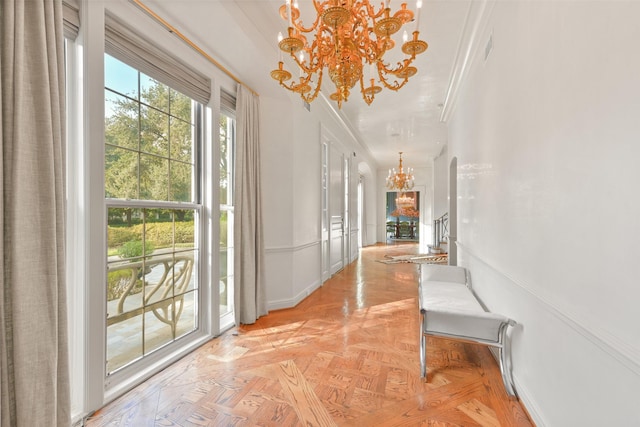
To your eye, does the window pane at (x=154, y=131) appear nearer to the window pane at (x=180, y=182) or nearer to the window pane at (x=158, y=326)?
the window pane at (x=180, y=182)

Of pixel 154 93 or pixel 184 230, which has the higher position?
pixel 154 93

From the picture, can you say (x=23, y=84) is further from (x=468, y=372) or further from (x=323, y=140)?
(x=323, y=140)

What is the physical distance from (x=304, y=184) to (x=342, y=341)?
2239 millimetres

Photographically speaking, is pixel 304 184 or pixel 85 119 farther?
pixel 304 184

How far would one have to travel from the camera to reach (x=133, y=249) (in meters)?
2.20

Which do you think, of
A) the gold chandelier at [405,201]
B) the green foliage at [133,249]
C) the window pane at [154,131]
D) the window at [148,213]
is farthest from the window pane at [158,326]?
the gold chandelier at [405,201]

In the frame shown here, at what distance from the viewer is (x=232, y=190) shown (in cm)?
338

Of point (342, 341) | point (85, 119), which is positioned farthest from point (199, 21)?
point (342, 341)

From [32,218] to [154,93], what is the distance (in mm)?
1488

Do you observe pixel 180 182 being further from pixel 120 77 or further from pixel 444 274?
pixel 444 274

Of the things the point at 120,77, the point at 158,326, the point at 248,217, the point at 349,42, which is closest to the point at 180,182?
the point at 248,217

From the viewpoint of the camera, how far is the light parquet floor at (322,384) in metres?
1.77

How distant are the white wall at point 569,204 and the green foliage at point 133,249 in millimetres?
2678

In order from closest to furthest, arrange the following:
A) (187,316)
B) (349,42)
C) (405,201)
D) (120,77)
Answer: (349,42) → (120,77) → (187,316) → (405,201)
